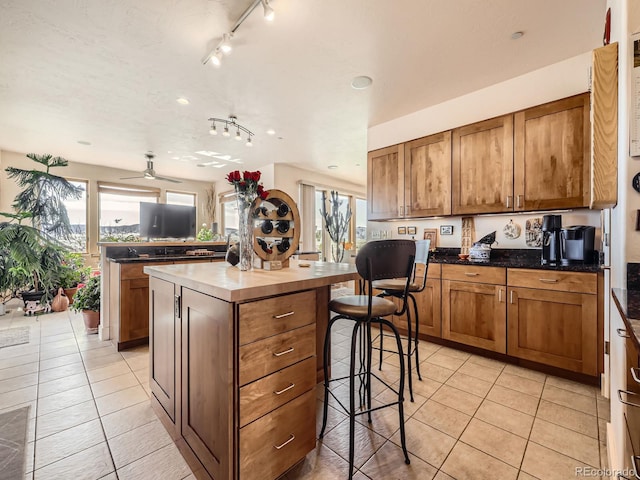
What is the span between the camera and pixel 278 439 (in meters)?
1.19

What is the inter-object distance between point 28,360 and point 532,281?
4643 mm

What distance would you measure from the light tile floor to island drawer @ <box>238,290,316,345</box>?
76 centimetres

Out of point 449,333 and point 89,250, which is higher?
point 89,250

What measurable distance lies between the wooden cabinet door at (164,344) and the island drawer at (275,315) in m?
0.57

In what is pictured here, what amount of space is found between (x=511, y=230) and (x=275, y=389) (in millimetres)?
2881

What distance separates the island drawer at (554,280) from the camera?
6.91 ft

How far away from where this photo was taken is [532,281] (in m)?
2.34

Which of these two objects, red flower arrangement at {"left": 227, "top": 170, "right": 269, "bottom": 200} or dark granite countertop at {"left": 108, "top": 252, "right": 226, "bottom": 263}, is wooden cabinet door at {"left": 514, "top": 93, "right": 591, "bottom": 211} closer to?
red flower arrangement at {"left": 227, "top": 170, "right": 269, "bottom": 200}

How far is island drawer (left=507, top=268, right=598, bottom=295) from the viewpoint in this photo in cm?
211

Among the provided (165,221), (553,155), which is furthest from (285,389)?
(165,221)

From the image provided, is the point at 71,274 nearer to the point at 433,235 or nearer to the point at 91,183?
the point at 91,183

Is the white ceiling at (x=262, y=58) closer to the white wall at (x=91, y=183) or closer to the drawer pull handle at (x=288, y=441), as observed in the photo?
the white wall at (x=91, y=183)

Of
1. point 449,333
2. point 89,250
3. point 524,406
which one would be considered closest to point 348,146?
point 449,333

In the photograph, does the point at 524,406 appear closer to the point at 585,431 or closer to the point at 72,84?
the point at 585,431
